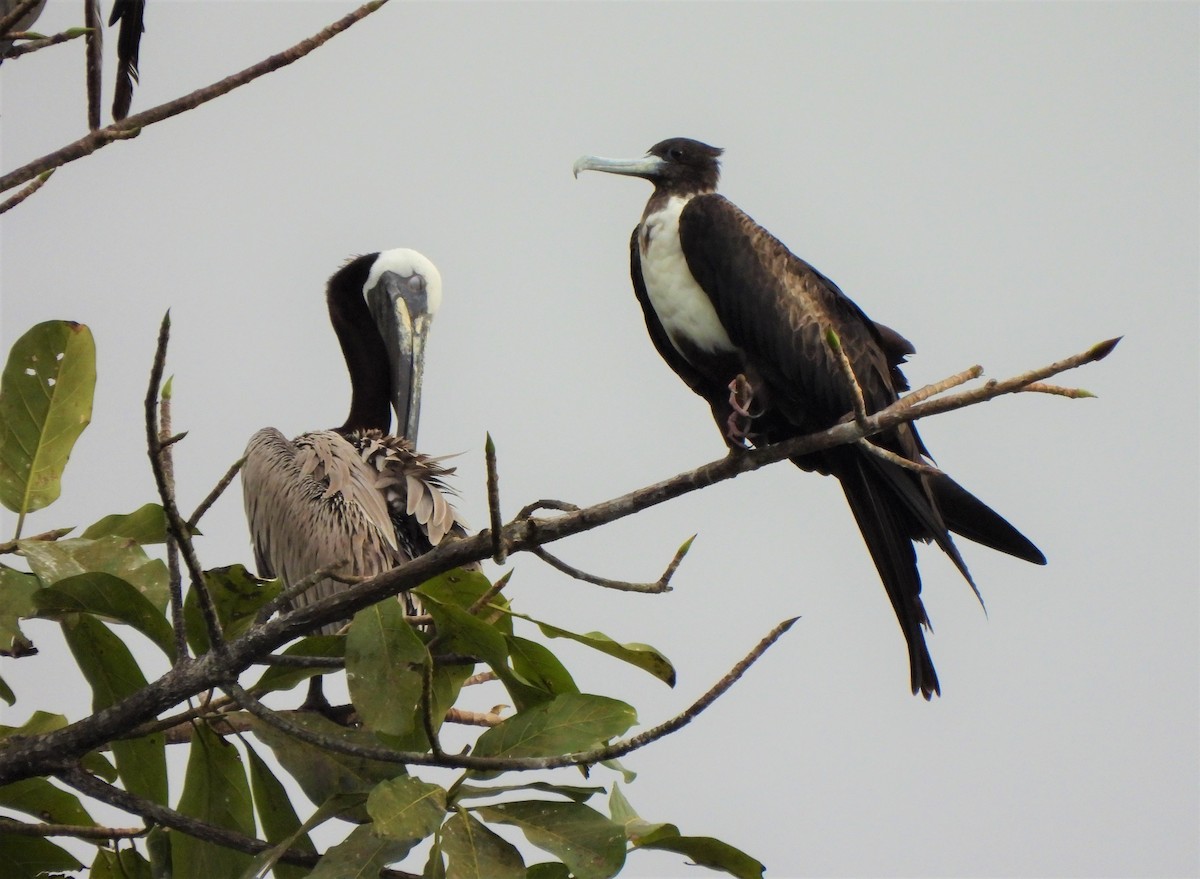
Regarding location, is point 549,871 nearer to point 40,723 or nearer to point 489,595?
point 489,595

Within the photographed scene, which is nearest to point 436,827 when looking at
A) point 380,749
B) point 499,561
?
point 380,749

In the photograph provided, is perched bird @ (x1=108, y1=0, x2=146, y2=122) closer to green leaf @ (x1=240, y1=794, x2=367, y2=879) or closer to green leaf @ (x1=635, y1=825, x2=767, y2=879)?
green leaf @ (x1=240, y1=794, x2=367, y2=879)

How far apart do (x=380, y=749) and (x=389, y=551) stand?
238cm

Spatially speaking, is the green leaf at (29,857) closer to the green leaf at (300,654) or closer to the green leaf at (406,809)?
the green leaf at (300,654)

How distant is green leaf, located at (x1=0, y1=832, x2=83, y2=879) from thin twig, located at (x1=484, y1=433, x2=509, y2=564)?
1.41 metres

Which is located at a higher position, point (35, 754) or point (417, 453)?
point (417, 453)

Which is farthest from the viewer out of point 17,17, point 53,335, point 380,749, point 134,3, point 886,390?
point 886,390

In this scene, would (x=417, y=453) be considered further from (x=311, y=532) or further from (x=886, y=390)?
(x=886, y=390)

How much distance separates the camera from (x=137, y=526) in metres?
3.10

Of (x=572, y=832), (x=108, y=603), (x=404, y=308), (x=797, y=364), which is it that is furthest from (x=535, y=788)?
(x=404, y=308)

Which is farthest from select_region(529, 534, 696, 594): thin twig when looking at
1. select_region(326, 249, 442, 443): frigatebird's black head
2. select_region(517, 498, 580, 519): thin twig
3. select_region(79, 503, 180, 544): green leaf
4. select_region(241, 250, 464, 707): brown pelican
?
select_region(326, 249, 442, 443): frigatebird's black head

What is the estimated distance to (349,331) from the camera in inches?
277

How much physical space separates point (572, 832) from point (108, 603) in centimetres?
102

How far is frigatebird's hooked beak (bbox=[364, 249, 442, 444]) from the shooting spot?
6.72m
